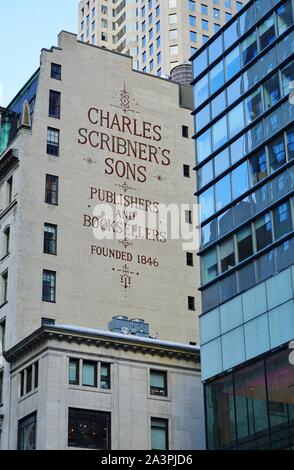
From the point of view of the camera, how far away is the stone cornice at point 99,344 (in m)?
63.0

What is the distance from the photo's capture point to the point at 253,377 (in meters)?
47.3

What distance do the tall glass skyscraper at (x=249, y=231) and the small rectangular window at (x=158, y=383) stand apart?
14.9 meters

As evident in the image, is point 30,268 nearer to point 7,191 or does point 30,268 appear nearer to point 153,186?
point 7,191

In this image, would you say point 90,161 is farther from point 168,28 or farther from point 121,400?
point 168,28

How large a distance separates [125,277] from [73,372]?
49.6 feet

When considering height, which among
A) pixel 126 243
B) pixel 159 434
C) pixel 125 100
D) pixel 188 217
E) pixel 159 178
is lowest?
pixel 159 434

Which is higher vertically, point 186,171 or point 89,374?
point 186,171

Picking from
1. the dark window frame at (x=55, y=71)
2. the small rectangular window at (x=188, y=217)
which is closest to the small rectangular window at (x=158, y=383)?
the small rectangular window at (x=188, y=217)

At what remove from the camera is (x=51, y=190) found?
7631 cm

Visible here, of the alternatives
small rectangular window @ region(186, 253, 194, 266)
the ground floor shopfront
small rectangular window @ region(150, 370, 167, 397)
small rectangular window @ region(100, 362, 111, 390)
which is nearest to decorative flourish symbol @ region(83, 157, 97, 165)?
small rectangular window @ region(186, 253, 194, 266)

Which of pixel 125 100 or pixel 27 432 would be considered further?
pixel 125 100

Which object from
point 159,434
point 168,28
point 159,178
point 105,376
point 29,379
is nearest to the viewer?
point 105,376

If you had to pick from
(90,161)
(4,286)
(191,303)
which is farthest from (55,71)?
(191,303)

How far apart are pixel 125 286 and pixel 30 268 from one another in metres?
8.46
